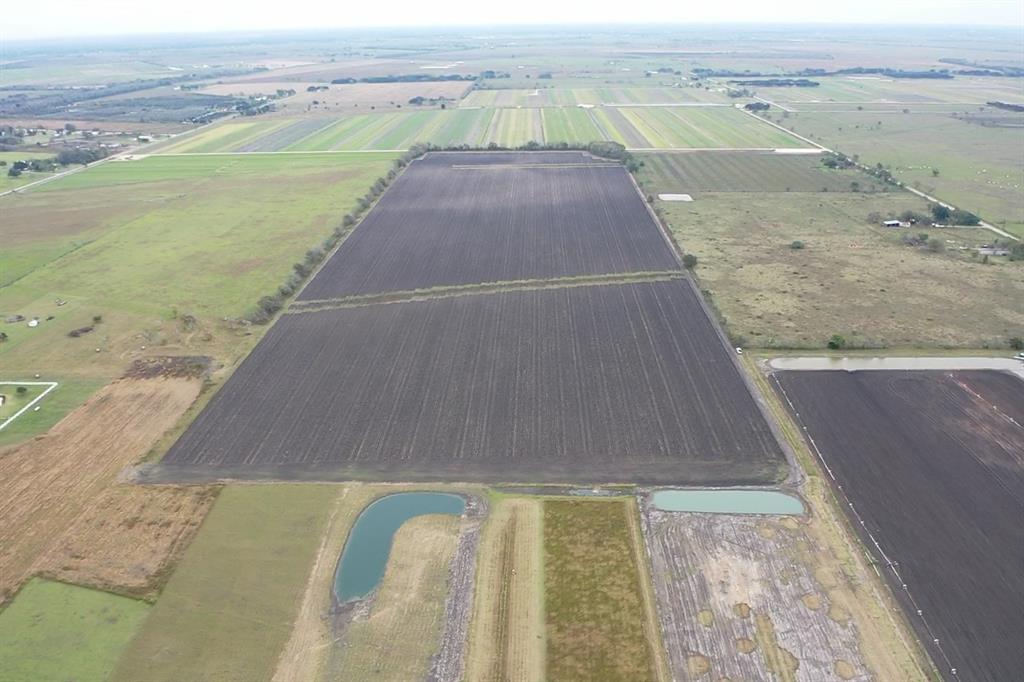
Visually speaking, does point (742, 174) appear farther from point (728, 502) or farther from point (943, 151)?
point (728, 502)

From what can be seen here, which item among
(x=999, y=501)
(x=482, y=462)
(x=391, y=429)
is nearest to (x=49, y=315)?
(x=391, y=429)

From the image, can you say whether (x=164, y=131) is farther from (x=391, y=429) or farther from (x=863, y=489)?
(x=863, y=489)

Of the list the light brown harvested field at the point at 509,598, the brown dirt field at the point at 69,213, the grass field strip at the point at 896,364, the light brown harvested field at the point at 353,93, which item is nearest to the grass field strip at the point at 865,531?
the grass field strip at the point at 896,364

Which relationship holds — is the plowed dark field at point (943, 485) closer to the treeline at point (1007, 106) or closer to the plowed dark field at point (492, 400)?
the plowed dark field at point (492, 400)

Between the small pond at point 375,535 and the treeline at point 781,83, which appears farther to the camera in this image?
the treeline at point 781,83

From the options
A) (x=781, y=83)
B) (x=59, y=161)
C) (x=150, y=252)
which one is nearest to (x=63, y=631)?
(x=150, y=252)

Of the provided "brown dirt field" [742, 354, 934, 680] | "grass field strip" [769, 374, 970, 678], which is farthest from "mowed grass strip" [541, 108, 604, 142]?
"brown dirt field" [742, 354, 934, 680]
